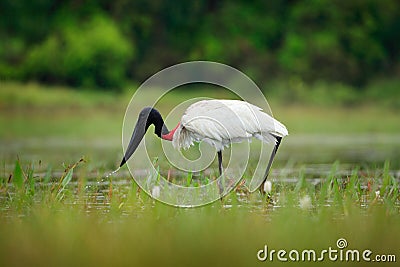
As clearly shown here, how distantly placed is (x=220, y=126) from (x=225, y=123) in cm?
4

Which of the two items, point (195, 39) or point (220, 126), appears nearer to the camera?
point (220, 126)

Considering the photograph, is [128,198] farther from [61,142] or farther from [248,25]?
[248,25]

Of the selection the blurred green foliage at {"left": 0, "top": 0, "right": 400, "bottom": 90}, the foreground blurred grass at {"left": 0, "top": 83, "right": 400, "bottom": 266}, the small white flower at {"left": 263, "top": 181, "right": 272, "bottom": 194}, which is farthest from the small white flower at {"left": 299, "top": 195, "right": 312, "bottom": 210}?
the blurred green foliage at {"left": 0, "top": 0, "right": 400, "bottom": 90}

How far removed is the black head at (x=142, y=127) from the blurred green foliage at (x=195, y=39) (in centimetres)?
1961

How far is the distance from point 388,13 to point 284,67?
3.85 metres

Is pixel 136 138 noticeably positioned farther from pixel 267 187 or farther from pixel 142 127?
pixel 267 187

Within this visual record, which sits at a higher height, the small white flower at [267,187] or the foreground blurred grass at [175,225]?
the small white flower at [267,187]

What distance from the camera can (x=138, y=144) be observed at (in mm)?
6996

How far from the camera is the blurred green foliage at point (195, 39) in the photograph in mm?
27406

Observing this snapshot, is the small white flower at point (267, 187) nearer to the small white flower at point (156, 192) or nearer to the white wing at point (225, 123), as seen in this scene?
the white wing at point (225, 123)

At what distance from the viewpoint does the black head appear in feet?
22.8

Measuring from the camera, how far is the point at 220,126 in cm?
677

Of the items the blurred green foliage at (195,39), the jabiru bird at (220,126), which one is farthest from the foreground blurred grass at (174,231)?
the blurred green foliage at (195,39)

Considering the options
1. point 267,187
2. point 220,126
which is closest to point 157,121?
point 220,126
